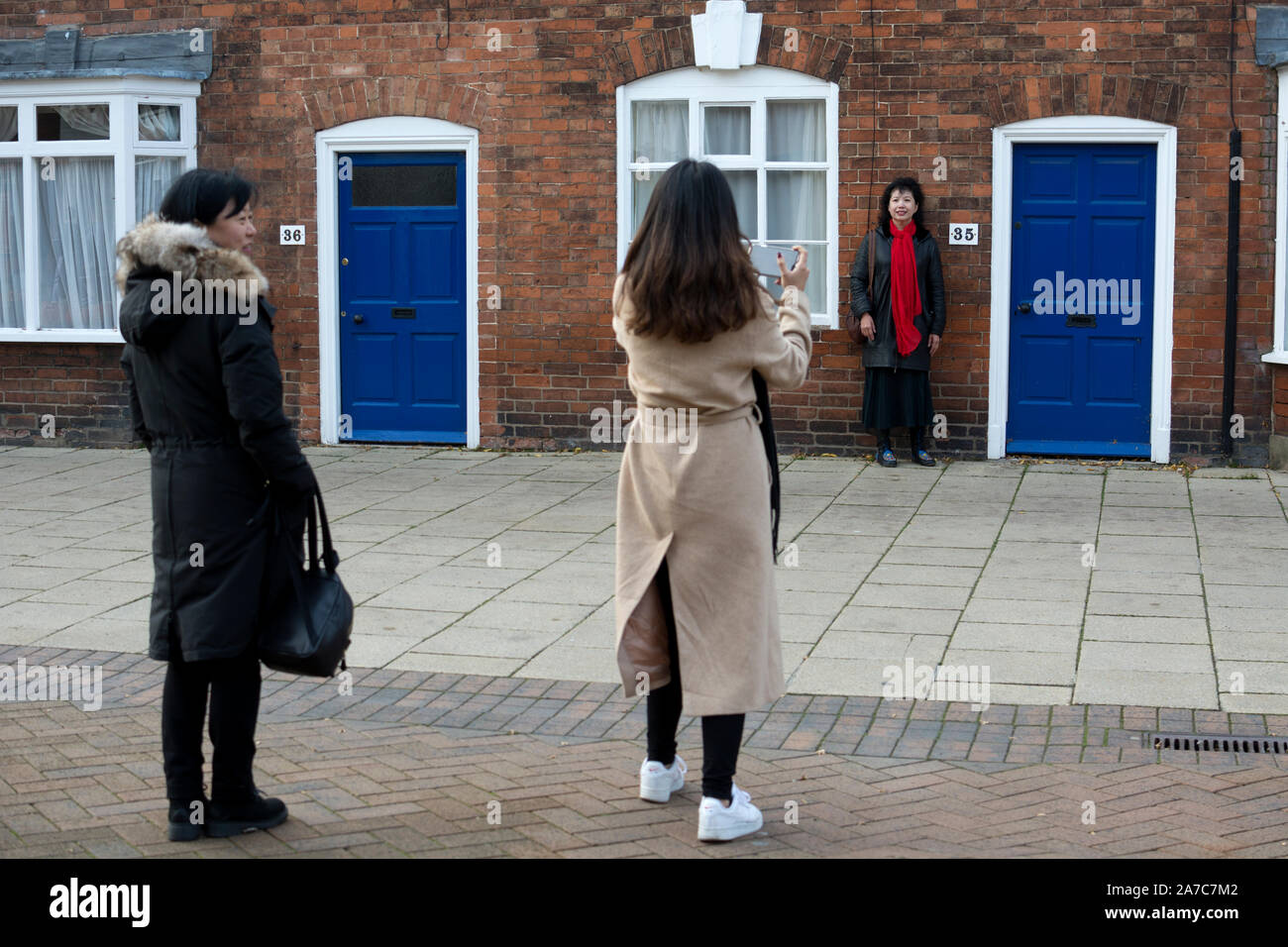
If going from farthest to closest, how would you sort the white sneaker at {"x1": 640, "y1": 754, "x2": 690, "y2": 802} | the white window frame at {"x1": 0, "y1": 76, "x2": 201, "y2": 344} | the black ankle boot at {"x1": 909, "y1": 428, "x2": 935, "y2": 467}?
1. the white window frame at {"x1": 0, "y1": 76, "x2": 201, "y2": 344}
2. the black ankle boot at {"x1": 909, "y1": 428, "x2": 935, "y2": 467}
3. the white sneaker at {"x1": 640, "y1": 754, "x2": 690, "y2": 802}

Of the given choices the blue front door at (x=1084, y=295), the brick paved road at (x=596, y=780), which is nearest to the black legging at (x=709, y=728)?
the brick paved road at (x=596, y=780)

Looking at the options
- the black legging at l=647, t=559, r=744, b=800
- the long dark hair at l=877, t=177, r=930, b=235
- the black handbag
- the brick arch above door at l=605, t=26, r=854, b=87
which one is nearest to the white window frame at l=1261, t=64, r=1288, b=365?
the long dark hair at l=877, t=177, r=930, b=235

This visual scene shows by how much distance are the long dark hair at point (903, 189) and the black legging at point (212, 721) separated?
27.0 feet

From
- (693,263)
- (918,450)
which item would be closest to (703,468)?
(693,263)

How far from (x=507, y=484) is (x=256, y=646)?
6.89 metres

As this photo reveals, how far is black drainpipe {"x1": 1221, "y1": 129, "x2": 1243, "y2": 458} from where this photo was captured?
38.0ft

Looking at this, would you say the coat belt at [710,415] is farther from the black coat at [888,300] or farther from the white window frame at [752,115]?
the white window frame at [752,115]

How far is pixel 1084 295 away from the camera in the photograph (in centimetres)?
1208

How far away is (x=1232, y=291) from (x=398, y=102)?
21.7ft

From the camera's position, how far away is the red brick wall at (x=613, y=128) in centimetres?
1171

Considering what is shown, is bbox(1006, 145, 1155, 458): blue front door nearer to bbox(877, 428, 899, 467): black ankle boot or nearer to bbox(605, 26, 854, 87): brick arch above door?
bbox(877, 428, 899, 467): black ankle boot

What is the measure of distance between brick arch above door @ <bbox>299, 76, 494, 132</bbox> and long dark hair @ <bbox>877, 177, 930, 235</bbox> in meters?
3.23

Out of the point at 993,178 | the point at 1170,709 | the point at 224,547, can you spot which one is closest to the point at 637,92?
the point at 993,178

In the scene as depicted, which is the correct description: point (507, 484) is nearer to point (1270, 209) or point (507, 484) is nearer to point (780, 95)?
point (780, 95)
